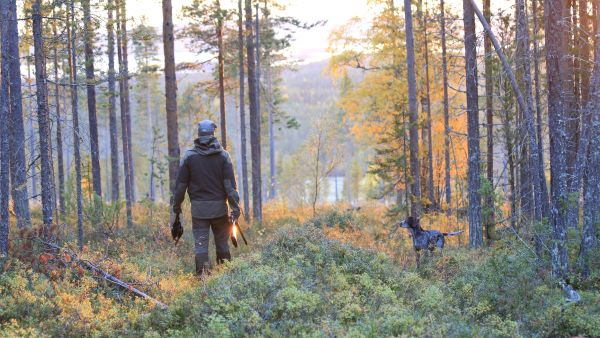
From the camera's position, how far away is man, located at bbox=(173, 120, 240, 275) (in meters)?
8.24

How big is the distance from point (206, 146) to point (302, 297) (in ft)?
10.7

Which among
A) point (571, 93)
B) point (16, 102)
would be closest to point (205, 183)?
point (16, 102)

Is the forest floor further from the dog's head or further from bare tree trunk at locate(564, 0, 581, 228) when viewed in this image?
bare tree trunk at locate(564, 0, 581, 228)

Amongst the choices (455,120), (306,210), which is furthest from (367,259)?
(306,210)

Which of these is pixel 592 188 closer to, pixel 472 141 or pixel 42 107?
pixel 472 141

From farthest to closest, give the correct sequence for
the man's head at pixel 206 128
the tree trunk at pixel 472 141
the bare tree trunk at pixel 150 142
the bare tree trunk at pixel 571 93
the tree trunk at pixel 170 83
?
the bare tree trunk at pixel 150 142 < the tree trunk at pixel 170 83 < the tree trunk at pixel 472 141 < the bare tree trunk at pixel 571 93 < the man's head at pixel 206 128

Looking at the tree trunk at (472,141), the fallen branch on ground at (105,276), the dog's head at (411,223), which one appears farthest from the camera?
the tree trunk at (472,141)

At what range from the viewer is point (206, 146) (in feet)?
27.1

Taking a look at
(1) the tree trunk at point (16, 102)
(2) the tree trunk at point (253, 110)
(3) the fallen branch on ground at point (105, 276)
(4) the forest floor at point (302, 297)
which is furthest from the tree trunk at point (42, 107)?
(2) the tree trunk at point (253, 110)

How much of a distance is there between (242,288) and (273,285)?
38cm

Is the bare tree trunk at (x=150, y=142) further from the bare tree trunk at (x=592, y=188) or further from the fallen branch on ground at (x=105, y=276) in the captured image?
the bare tree trunk at (x=592, y=188)

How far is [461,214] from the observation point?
1697cm

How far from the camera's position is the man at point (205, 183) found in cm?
824

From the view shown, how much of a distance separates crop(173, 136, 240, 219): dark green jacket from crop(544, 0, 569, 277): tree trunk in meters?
4.78
